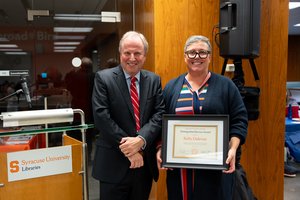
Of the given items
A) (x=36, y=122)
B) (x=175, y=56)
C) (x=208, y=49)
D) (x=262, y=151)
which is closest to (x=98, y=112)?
(x=36, y=122)

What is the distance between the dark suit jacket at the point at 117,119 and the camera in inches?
64.7

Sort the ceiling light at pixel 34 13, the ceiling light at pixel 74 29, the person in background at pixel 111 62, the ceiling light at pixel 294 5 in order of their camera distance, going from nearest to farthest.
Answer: the ceiling light at pixel 34 13
the ceiling light at pixel 74 29
the person in background at pixel 111 62
the ceiling light at pixel 294 5

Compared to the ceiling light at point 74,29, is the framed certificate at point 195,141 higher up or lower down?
lower down

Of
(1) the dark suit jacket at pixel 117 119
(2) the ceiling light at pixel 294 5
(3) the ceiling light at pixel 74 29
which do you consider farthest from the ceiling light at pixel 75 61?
(2) the ceiling light at pixel 294 5

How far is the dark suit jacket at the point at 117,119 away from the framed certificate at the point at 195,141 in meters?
0.09

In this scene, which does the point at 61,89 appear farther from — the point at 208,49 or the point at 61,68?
the point at 208,49

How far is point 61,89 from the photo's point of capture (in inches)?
152

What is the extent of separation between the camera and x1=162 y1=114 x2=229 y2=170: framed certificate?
65.3 inches

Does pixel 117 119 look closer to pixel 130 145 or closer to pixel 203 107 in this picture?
pixel 130 145

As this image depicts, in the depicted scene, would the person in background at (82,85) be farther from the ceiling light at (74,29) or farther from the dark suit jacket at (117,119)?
the dark suit jacket at (117,119)

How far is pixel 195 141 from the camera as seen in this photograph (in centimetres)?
169

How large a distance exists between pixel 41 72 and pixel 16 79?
0.30m

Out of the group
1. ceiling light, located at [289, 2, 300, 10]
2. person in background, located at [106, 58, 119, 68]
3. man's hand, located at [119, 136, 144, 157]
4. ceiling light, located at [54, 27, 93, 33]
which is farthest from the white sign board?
ceiling light, located at [289, 2, 300, 10]

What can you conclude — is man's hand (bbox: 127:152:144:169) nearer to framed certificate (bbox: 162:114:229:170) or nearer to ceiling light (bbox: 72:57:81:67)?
framed certificate (bbox: 162:114:229:170)
